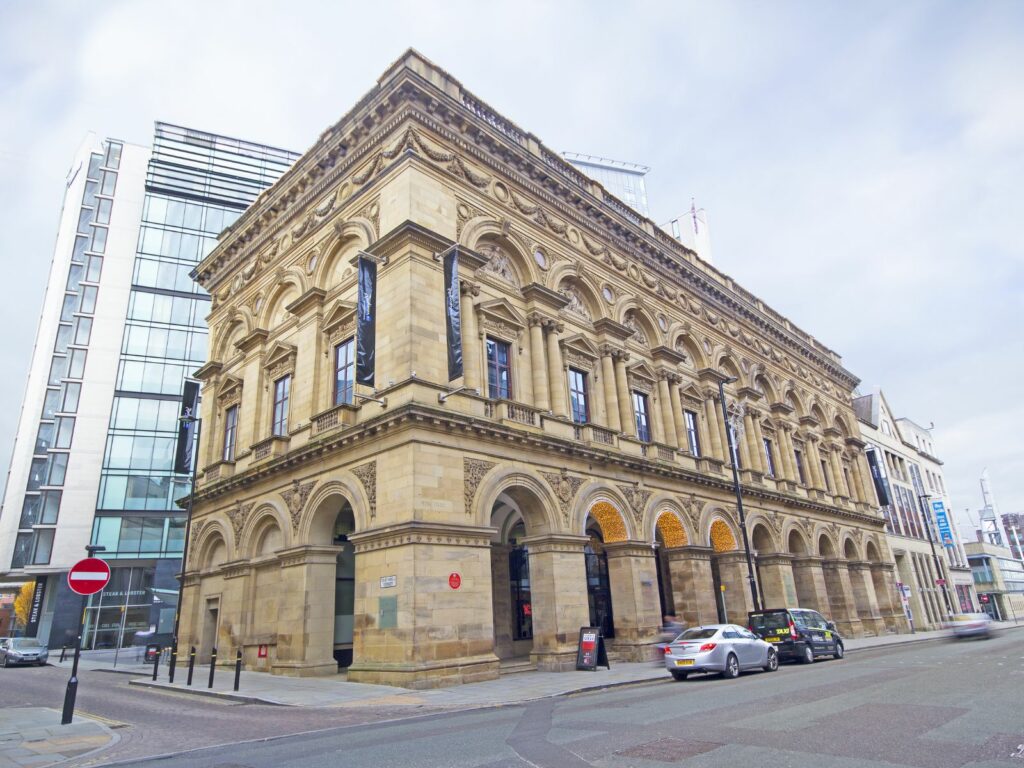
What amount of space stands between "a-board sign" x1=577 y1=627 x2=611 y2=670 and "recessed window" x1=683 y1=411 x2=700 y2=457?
12.4 metres

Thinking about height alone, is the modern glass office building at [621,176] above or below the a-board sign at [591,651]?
above

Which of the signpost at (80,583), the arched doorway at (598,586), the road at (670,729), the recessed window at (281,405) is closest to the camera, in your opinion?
the road at (670,729)

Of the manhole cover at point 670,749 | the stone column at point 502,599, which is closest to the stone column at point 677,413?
the stone column at point 502,599

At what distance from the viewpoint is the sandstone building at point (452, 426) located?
17891 millimetres

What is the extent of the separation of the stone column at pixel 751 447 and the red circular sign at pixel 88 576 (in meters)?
28.1

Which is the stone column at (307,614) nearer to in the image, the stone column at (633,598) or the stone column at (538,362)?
the stone column at (538,362)

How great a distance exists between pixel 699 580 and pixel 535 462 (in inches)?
385

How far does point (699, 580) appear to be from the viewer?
84.2 feet

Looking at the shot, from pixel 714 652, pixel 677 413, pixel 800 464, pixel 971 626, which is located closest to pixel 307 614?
pixel 714 652

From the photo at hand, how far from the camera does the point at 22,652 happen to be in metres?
32.1

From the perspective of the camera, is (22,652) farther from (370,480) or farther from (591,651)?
(591,651)

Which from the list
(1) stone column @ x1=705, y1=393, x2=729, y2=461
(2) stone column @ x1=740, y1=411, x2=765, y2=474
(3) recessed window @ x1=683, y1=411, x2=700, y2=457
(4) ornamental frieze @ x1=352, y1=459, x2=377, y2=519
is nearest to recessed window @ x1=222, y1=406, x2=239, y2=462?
(4) ornamental frieze @ x1=352, y1=459, x2=377, y2=519

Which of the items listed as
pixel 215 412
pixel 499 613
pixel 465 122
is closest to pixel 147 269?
pixel 215 412

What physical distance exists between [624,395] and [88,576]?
1880cm
